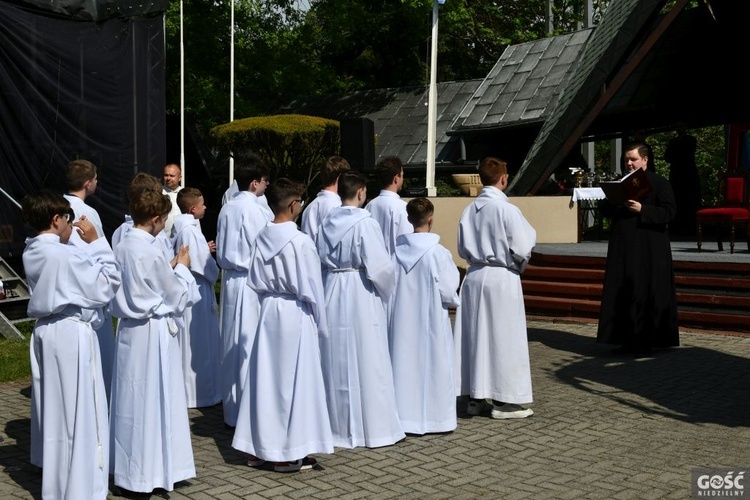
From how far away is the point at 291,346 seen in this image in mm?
6441

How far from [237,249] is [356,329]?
1.48 meters

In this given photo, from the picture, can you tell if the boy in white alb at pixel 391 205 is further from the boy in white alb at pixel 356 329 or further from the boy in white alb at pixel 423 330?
the boy in white alb at pixel 356 329

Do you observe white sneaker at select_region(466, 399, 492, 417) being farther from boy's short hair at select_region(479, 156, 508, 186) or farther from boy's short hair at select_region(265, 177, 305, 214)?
boy's short hair at select_region(265, 177, 305, 214)

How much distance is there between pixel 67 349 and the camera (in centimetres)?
574

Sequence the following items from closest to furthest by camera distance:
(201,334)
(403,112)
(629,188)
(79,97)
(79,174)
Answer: (79,174), (201,334), (629,188), (79,97), (403,112)

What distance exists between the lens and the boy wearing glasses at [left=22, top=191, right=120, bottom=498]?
18.5 feet

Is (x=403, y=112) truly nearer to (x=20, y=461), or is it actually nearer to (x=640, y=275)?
(x=640, y=275)

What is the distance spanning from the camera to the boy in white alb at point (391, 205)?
26.9 ft

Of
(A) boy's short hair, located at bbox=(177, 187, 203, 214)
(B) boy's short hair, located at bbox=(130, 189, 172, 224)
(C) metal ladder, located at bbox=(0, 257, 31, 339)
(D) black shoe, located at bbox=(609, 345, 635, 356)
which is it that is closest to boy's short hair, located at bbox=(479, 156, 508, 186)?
(A) boy's short hair, located at bbox=(177, 187, 203, 214)

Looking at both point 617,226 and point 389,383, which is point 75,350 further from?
point 617,226

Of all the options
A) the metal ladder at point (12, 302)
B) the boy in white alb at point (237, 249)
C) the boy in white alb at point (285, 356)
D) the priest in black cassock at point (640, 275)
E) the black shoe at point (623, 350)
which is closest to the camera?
the boy in white alb at point (285, 356)

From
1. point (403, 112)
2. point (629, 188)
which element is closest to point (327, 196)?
point (629, 188)

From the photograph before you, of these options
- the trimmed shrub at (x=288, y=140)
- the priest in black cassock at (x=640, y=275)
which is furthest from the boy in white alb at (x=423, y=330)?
the trimmed shrub at (x=288, y=140)

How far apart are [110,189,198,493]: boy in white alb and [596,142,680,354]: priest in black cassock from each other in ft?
19.4
